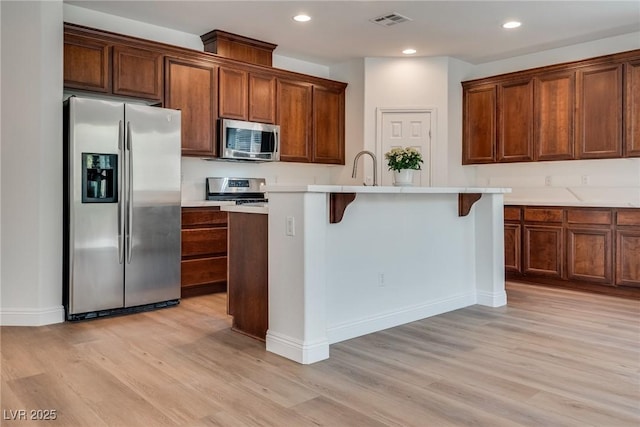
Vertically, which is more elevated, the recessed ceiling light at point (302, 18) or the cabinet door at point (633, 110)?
the recessed ceiling light at point (302, 18)

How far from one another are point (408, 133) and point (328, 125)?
39.7 inches

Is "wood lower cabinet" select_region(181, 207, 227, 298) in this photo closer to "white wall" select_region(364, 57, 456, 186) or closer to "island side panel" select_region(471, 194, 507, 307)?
"white wall" select_region(364, 57, 456, 186)

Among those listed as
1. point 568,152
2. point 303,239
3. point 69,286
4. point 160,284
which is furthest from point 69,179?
point 568,152

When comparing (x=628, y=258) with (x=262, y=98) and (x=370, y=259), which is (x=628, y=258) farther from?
(x=262, y=98)

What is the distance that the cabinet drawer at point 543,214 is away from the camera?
5156 millimetres

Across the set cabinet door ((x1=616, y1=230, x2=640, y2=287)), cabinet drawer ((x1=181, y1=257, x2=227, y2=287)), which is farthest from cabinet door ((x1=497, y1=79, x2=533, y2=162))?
cabinet drawer ((x1=181, y1=257, x2=227, y2=287))

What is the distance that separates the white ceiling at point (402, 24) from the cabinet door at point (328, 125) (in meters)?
0.57

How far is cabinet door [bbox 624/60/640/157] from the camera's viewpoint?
4832mm

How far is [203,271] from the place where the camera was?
4.70 metres

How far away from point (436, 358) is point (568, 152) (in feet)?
11.6

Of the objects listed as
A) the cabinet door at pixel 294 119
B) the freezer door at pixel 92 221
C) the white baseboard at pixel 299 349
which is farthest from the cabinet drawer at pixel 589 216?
the freezer door at pixel 92 221

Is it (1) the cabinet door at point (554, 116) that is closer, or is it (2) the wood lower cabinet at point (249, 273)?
(2) the wood lower cabinet at point (249, 273)

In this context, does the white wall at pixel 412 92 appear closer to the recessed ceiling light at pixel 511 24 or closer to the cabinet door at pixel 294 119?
the cabinet door at pixel 294 119

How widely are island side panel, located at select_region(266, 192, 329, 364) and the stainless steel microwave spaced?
2.21 meters
